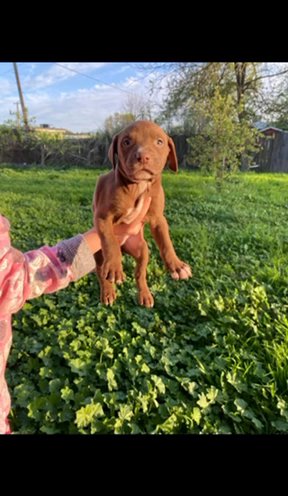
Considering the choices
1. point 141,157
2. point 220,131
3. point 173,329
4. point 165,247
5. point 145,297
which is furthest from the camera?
point 173,329

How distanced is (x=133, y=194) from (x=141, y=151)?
0.09 metres

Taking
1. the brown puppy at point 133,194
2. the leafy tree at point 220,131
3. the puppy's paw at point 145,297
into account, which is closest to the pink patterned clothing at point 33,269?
the brown puppy at point 133,194

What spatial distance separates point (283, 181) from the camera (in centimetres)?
117

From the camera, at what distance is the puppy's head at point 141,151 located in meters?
0.68

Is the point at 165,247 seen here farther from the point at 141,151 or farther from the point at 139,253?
the point at 141,151

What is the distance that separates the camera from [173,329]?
4.11 feet

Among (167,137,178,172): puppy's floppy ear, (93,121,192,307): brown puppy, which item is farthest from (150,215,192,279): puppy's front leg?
(167,137,178,172): puppy's floppy ear

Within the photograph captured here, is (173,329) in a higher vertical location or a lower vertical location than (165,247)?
lower

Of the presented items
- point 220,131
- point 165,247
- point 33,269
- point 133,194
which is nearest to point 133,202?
point 133,194

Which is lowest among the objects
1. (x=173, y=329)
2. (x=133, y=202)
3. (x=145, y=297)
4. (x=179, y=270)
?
(x=173, y=329)

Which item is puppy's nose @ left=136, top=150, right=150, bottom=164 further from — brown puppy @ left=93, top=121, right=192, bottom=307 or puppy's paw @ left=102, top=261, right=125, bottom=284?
puppy's paw @ left=102, top=261, right=125, bottom=284
